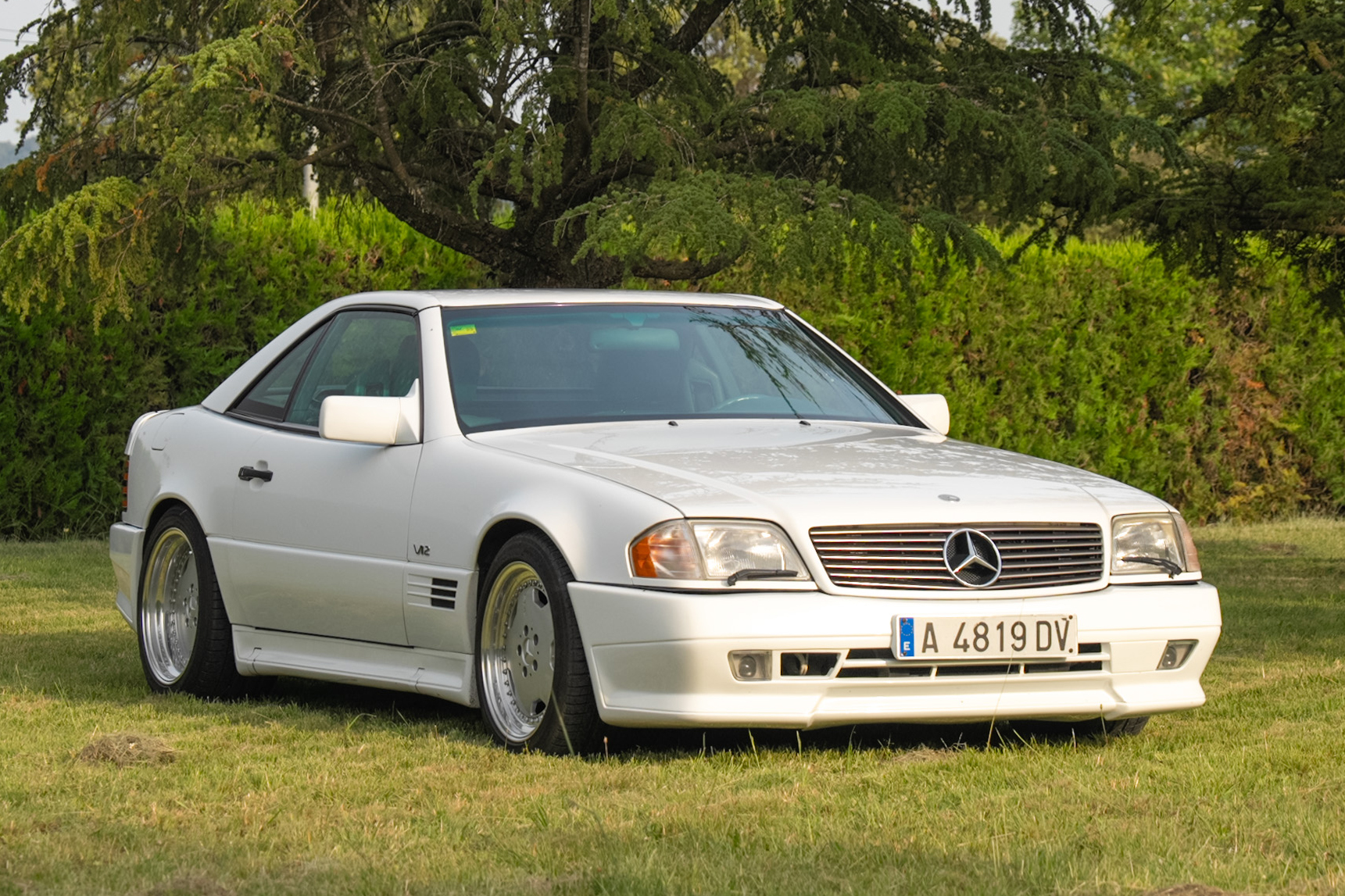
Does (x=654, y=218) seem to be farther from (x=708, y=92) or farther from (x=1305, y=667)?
(x=1305, y=667)

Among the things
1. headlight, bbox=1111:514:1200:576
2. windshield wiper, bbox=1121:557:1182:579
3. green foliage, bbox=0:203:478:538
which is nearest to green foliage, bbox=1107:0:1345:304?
headlight, bbox=1111:514:1200:576

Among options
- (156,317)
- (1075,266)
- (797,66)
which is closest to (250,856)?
(797,66)

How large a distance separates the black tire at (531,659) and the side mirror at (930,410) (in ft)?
6.52

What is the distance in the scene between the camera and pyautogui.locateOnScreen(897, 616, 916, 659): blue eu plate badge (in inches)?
206

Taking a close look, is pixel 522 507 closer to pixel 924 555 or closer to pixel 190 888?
pixel 924 555

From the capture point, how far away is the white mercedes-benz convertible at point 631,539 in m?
5.25

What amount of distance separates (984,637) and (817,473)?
70cm

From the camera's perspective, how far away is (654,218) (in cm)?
933

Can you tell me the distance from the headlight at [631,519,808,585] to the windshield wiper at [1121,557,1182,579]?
1122 mm

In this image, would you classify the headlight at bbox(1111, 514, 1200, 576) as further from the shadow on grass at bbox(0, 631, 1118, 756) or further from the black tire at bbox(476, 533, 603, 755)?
the black tire at bbox(476, 533, 603, 755)

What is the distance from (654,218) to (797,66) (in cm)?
390

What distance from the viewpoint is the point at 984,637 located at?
534 centimetres

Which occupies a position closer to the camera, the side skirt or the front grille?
the front grille

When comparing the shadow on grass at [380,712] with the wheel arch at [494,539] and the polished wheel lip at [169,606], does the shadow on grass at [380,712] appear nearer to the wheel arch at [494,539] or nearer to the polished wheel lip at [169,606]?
the polished wheel lip at [169,606]
